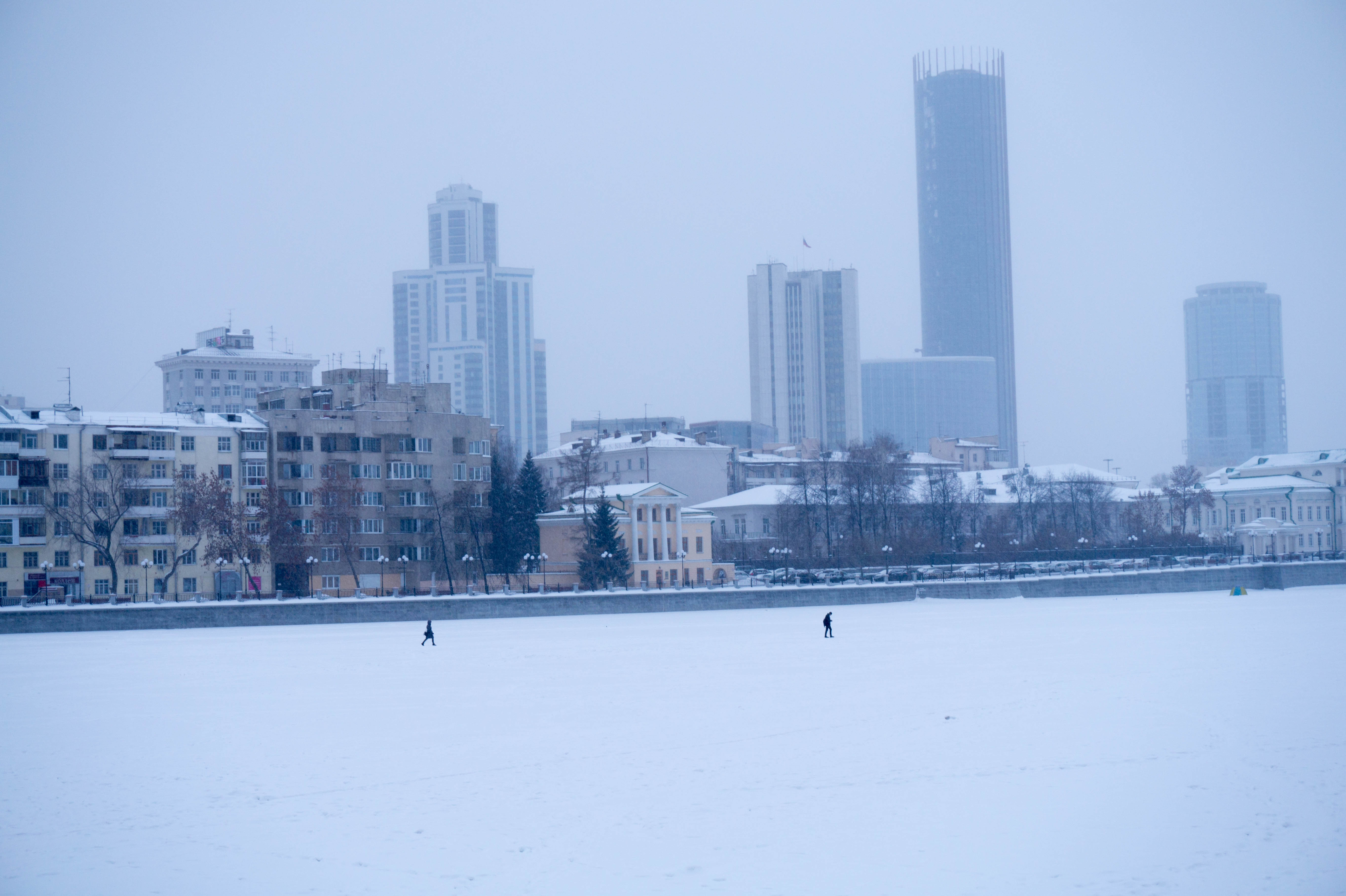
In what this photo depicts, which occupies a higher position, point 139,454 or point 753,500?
point 139,454

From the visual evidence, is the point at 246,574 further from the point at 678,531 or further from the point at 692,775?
the point at 692,775

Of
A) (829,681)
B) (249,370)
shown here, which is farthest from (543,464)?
(829,681)

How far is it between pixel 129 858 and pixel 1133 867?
10174mm

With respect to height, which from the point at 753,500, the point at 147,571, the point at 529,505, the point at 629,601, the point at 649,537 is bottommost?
the point at 629,601

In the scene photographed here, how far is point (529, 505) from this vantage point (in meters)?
79.6

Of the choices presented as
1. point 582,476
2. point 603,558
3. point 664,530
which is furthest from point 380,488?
point 664,530

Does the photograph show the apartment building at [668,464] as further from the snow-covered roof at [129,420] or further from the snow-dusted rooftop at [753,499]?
the snow-covered roof at [129,420]

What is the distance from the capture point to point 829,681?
2969 cm

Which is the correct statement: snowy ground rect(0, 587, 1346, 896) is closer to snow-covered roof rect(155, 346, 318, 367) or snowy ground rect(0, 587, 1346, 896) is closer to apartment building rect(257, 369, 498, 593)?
apartment building rect(257, 369, 498, 593)

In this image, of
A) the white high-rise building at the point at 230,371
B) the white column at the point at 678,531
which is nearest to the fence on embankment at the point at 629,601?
the white column at the point at 678,531

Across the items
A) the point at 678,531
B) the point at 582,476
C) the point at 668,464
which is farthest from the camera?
the point at 668,464

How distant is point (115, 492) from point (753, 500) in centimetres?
4844

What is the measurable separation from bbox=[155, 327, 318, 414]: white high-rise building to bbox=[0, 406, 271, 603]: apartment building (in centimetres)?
7086

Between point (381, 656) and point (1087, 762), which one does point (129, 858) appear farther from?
point (381, 656)
